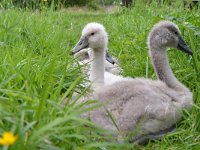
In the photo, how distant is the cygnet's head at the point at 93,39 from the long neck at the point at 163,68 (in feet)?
2.36

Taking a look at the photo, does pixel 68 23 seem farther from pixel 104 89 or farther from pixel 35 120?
pixel 35 120

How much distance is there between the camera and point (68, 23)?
888 cm

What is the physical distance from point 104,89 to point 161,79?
25.1 inches

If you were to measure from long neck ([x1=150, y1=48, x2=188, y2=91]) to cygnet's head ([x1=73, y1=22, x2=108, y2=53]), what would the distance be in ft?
2.36

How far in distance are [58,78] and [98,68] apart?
789 mm

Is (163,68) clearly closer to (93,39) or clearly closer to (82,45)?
(93,39)

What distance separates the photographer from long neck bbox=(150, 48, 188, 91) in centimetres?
384

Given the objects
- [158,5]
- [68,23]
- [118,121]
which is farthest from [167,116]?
[68,23]

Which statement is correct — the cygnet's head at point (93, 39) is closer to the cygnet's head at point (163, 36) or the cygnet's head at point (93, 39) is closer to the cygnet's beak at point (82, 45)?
the cygnet's beak at point (82, 45)

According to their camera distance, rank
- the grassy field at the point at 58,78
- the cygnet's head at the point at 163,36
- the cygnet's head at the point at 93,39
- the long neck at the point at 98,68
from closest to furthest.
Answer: the grassy field at the point at 58,78 < the cygnet's head at the point at 163,36 < the long neck at the point at 98,68 < the cygnet's head at the point at 93,39

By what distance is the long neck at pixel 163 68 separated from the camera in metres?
3.84

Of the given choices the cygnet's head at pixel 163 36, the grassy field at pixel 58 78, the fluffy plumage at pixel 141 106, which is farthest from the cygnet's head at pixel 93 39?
the fluffy plumage at pixel 141 106

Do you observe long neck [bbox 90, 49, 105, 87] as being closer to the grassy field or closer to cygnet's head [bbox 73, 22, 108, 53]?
cygnet's head [bbox 73, 22, 108, 53]

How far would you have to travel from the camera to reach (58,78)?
3773 mm
